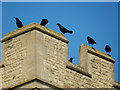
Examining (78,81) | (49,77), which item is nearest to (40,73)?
(49,77)

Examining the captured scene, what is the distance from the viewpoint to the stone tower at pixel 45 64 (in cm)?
1720

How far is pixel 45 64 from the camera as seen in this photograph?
17.5 meters

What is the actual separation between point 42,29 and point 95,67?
2.14m

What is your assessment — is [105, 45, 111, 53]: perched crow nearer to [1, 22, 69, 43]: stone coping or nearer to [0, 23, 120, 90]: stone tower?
[0, 23, 120, 90]: stone tower

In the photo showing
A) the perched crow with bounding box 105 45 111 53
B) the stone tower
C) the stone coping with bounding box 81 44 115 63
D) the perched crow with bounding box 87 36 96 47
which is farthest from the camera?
the perched crow with bounding box 105 45 111 53

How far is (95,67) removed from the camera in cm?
1889

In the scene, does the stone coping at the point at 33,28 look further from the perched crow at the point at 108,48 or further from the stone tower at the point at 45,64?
the perched crow at the point at 108,48

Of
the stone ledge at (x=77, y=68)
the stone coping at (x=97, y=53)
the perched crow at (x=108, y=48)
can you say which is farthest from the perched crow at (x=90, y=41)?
the stone ledge at (x=77, y=68)

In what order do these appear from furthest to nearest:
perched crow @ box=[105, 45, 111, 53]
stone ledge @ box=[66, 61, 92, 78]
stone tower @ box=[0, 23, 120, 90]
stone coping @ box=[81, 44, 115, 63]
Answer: perched crow @ box=[105, 45, 111, 53] < stone coping @ box=[81, 44, 115, 63] < stone ledge @ box=[66, 61, 92, 78] < stone tower @ box=[0, 23, 120, 90]

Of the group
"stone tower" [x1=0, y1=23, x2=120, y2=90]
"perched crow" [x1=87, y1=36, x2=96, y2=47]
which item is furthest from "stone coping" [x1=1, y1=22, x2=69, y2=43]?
"perched crow" [x1=87, y1=36, x2=96, y2=47]

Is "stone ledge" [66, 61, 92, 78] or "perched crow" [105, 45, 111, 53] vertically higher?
"perched crow" [105, 45, 111, 53]

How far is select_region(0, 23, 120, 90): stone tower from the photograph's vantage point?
17203 millimetres

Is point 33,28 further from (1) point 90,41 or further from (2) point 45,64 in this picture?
(1) point 90,41

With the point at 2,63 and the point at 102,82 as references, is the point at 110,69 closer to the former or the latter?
the point at 102,82
